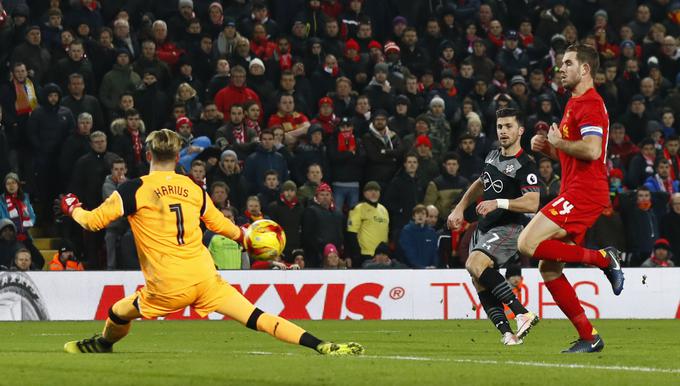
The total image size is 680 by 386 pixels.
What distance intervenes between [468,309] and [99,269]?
560 cm

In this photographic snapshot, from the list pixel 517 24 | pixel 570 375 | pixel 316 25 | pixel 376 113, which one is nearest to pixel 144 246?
pixel 570 375

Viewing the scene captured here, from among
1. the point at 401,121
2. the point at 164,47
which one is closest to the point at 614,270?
the point at 401,121

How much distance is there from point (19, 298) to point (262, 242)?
9.55 meters

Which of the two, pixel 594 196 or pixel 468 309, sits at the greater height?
pixel 594 196

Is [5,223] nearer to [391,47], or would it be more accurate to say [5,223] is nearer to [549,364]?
[391,47]

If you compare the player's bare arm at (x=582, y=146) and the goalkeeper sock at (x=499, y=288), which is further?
the goalkeeper sock at (x=499, y=288)

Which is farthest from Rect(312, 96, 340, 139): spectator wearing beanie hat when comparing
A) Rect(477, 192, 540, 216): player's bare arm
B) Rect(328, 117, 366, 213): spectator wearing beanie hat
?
Rect(477, 192, 540, 216): player's bare arm

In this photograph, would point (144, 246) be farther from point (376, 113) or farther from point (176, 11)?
point (176, 11)

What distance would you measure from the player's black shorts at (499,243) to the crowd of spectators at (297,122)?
758 centimetres

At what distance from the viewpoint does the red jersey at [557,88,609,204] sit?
1148cm

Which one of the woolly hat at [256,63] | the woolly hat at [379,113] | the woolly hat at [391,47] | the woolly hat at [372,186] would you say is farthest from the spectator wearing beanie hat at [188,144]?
the woolly hat at [391,47]

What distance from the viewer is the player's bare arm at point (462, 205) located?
43.0 ft

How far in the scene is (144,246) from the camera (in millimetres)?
10828

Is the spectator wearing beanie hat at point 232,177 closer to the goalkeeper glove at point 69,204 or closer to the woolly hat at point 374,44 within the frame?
the woolly hat at point 374,44
